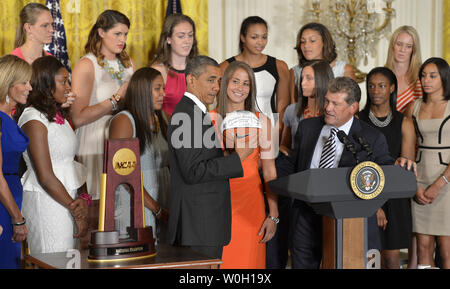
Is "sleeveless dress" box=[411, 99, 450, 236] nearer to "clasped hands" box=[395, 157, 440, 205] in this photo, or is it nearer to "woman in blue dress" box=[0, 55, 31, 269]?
"clasped hands" box=[395, 157, 440, 205]

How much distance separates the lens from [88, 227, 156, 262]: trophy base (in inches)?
109

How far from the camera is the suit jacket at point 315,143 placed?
359 cm

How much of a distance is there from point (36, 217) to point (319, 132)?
168 centimetres

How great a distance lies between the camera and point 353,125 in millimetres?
3699

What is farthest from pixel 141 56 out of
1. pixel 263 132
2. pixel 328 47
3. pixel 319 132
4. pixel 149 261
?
pixel 149 261

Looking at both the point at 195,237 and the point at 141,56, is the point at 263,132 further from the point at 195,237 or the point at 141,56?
the point at 141,56

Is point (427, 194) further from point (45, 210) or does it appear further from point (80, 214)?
point (45, 210)

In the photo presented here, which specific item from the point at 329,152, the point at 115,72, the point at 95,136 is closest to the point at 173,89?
the point at 115,72

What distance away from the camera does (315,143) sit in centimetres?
375

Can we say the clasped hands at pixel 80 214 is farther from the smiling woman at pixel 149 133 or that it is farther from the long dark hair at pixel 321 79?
the long dark hair at pixel 321 79

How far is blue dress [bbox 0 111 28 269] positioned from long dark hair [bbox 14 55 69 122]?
0.76ft

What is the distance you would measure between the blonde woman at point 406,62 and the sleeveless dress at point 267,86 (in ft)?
3.35

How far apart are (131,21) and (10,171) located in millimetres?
2581

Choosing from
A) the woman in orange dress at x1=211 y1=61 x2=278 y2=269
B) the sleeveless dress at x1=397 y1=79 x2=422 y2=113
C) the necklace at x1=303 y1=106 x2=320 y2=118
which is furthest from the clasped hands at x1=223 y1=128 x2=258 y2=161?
the sleeveless dress at x1=397 y1=79 x2=422 y2=113
